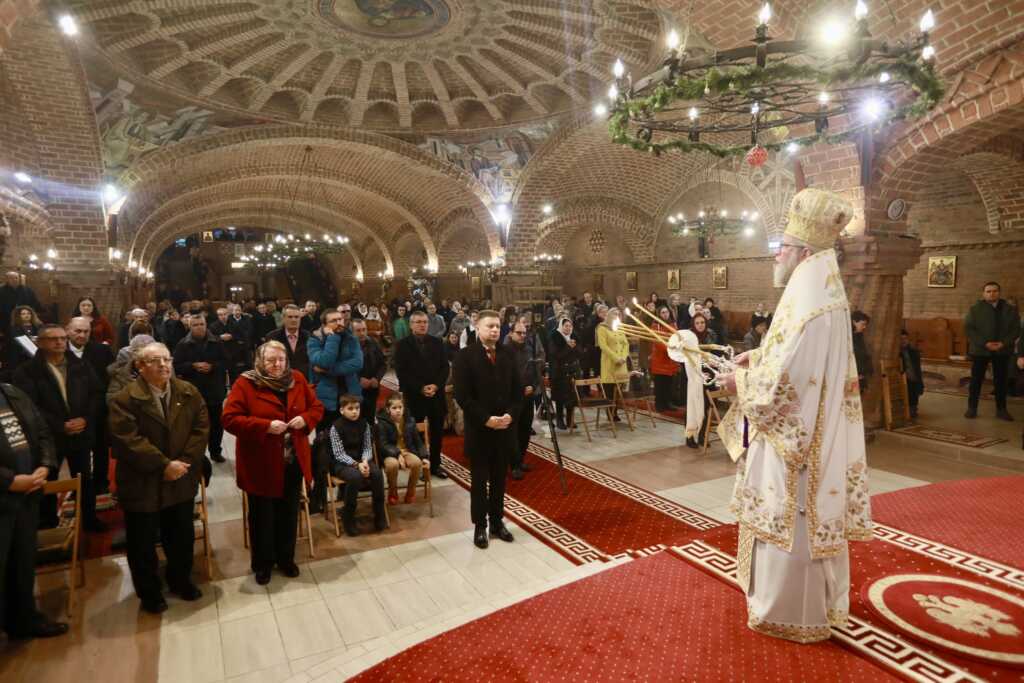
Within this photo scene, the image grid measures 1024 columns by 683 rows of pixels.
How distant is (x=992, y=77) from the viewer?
6.14 meters

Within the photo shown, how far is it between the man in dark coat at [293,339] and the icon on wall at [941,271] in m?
13.2

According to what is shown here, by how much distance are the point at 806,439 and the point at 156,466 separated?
3.54 meters

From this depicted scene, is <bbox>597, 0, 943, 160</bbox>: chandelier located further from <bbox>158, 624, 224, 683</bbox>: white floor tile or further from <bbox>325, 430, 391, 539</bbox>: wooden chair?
<bbox>158, 624, 224, 683</bbox>: white floor tile

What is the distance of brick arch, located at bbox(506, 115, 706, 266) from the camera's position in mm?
14242

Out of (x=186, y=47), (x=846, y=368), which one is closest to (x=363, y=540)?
(x=846, y=368)

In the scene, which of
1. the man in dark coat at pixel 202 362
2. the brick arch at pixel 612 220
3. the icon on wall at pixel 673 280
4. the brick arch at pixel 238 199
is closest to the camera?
the man in dark coat at pixel 202 362

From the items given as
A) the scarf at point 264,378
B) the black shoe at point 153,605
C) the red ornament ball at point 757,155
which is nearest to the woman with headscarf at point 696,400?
the red ornament ball at point 757,155

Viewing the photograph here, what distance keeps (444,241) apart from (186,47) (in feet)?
35.7

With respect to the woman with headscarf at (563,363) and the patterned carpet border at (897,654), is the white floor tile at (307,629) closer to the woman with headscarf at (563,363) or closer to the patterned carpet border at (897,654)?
the patterned carpet border at (897,654)

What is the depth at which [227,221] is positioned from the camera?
26.7 metres

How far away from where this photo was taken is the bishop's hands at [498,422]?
4.27 metres

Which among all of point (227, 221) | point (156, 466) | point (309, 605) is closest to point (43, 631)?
point (156, 466)

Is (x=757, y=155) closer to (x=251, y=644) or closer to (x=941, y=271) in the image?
→ (x=251, y=644)

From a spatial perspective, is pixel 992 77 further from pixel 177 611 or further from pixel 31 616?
pixel 31 616
